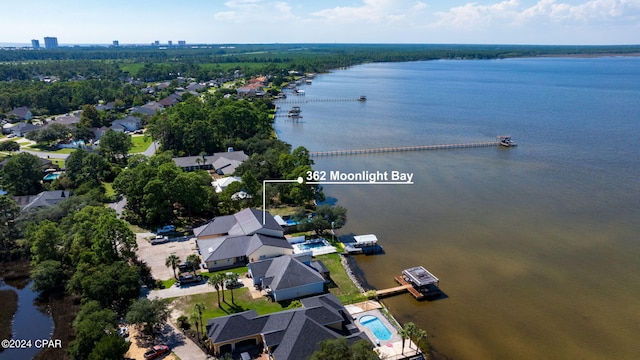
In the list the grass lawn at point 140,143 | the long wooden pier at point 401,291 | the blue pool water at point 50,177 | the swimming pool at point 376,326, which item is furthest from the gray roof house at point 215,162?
the swimming pool at point 376,326

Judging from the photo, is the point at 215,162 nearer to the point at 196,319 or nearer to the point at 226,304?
the point at 226,304

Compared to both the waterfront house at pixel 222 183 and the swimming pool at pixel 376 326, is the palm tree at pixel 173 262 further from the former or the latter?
the waterfront house at pixel 222 183

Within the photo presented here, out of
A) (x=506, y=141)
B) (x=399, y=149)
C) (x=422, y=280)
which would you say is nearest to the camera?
(x=422, y=280)

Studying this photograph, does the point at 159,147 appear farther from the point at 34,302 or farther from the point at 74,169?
the point at 34,302

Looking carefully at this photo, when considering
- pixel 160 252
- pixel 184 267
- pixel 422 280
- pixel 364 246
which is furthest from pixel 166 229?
pixel 422 280

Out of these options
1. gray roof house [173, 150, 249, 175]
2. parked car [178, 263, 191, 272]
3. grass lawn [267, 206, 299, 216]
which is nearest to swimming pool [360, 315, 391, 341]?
parked car [178, 263, 191, 272]

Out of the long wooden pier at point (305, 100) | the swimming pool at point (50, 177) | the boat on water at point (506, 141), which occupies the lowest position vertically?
the swimming pool at point (50, 177)

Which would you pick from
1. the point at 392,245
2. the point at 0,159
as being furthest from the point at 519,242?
the point at 0,159
